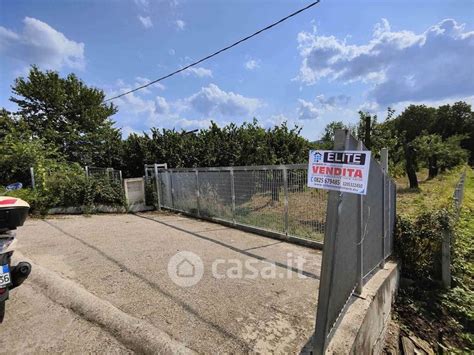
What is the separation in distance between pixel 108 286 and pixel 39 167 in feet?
27.3

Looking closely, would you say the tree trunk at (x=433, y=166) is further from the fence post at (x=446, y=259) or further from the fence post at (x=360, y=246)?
the fence post at (x=360, y=246)

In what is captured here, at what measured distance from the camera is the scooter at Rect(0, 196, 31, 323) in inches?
106

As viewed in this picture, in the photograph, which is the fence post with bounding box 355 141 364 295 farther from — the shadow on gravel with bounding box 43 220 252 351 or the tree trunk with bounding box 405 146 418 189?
the tree trunk with bounding box 405 146 418 189

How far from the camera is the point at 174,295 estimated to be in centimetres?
321

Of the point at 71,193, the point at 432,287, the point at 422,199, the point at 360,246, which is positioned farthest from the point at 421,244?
the point at 71,193

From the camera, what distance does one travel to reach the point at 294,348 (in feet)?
7.53

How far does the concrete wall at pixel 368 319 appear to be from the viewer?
235 centimetres

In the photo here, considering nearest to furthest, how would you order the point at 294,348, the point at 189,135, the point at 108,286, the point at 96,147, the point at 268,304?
the point at 294,348 → the point at 268,304 → the point at 108,286 → the point at 189,135 → the point at 96,147

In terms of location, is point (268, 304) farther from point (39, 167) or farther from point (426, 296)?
point (39, 167)

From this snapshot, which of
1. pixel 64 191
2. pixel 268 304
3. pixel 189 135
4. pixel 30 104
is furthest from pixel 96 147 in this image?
pixel 268 304
